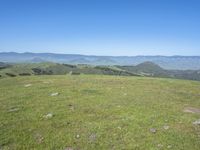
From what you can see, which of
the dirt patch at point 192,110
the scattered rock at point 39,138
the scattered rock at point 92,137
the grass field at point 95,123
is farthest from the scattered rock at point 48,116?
the dirt patch at point 192,110

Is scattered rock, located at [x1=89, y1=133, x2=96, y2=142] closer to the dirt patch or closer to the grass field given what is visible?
the grass field

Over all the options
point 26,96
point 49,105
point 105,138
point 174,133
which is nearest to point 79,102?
point 49,105

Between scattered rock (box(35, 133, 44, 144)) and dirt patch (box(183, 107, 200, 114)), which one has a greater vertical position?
dirt patch (box(183, 107, 200, 114))

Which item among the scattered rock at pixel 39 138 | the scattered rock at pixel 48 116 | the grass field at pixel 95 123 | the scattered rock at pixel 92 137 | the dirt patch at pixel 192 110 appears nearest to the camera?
the grass field at pixel 95 123

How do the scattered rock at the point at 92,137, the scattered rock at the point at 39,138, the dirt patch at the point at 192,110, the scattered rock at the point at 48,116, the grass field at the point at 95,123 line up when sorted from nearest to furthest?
the grass field at the point at 95,123, the scattered rock at the point at 39,138, the scattered rock at the point at 92,137, the scattered rock at the point at 48,116, the dirt patch at the point at 192,110

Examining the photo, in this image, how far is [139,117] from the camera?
18828 mm

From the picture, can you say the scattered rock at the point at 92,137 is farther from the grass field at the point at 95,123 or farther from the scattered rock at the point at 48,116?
the scattered rock at the point at 48,116

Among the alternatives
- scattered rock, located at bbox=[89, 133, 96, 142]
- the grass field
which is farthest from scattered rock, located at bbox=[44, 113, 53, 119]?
scattered rock, located at bbox=[89, 133, 96, 142]

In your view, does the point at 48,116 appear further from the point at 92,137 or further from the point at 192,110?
the point at 192,110

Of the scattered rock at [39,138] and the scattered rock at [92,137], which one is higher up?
the scattered rock at [92,137]

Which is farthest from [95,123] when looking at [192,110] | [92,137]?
[192,110]

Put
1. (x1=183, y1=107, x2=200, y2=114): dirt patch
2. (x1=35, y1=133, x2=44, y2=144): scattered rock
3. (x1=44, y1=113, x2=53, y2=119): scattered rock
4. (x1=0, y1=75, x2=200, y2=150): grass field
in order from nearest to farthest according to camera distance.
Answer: (x1=0, y1=75, x2=200, y2=150): grass field → (x1=35, y1=133, x2=44, y2=144): scattered rock → (x1=44, y1=113, x2=53, y2=119): scattered rock → (x1=183, y1=107, x2=200, y2=114): dirt patch

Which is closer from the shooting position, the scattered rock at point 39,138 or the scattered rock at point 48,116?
the scattered rock at point 39,138

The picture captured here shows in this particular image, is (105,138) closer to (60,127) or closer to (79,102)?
(60,127)
